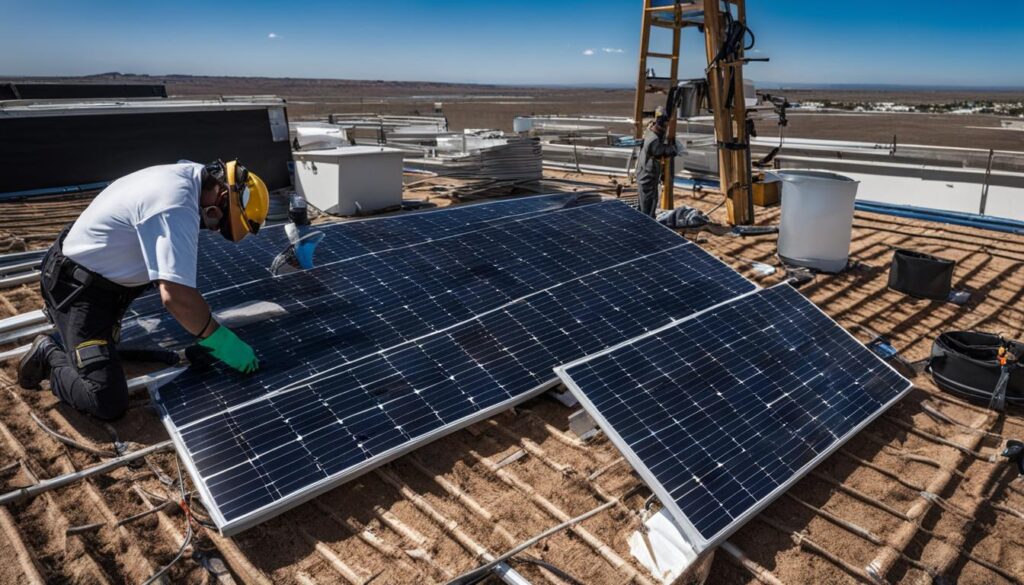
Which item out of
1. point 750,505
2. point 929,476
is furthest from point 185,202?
point 929,476

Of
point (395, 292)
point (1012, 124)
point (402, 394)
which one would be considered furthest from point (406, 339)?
point (1012, 124)

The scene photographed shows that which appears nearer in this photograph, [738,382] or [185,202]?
[185,202]

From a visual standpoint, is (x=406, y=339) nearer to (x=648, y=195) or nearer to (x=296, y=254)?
(x=296, y=254)

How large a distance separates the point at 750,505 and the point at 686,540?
1.58ft

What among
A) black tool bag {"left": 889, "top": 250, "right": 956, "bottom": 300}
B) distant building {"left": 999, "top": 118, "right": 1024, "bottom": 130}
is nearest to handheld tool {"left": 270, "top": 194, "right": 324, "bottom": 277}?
black tool bag {"left": 889, "top": 250, "right": 956, "bottom": 300}

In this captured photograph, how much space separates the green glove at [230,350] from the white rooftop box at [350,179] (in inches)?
322

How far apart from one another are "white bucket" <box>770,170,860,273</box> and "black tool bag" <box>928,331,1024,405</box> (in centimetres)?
283

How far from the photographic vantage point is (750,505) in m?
3.72

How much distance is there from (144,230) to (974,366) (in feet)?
22.5

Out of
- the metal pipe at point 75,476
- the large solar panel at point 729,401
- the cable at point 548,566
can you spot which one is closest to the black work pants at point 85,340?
the metal pipe at point 75,476

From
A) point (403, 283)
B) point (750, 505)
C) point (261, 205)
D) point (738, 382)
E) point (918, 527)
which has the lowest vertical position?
point (918, 527)

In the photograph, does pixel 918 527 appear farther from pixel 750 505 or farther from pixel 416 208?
pixel 416 208

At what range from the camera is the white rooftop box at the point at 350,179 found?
12.1m

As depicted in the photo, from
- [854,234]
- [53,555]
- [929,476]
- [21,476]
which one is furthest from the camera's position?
[854,234]
